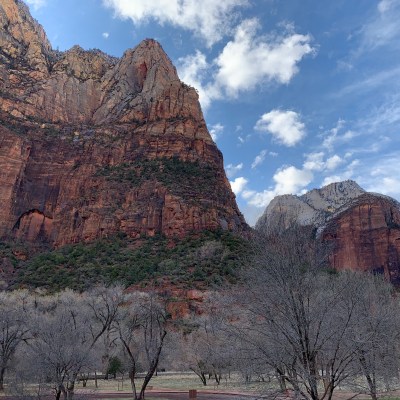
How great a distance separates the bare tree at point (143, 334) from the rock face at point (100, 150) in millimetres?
42889

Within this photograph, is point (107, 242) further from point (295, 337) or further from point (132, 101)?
point (295, 337)

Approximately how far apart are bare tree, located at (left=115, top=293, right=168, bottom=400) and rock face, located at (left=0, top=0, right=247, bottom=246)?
42889 millimetres

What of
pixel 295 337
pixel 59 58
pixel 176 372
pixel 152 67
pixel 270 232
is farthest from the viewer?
pixel 59 58

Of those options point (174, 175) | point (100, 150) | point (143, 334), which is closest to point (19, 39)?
point (100, 150)

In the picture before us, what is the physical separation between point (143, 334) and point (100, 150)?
7348 centimetres

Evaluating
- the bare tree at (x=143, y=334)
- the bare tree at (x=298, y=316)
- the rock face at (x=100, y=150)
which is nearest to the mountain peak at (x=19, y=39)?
the rock face at (x=100, y=150)

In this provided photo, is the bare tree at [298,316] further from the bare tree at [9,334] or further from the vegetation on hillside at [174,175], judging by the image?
the vegetation on hillside at [174,175]

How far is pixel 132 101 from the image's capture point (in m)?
115

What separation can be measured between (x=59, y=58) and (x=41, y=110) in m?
31.5

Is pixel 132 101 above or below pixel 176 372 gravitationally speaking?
above

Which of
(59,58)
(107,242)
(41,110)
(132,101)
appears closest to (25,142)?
(41,110)

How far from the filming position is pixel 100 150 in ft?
345

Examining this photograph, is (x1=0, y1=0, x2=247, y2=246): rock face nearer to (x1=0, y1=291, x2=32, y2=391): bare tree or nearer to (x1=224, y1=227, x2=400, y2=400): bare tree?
(x1=0, y1=291, x2=32, y2=391): bare tree

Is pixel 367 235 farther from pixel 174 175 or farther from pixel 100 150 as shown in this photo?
pixel 100 150
